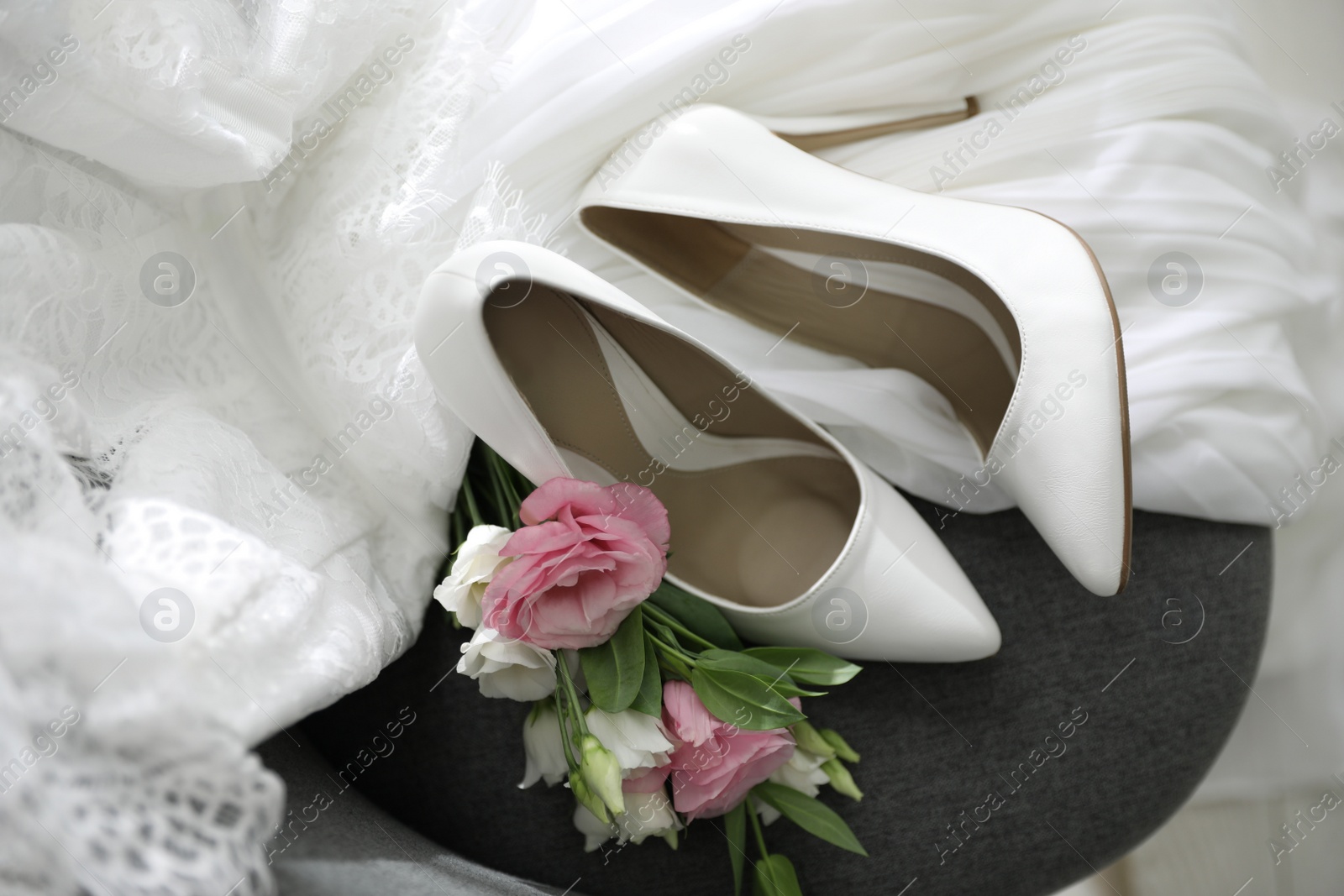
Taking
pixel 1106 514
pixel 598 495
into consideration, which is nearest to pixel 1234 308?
pixel 1106 514

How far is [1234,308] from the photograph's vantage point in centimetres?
81

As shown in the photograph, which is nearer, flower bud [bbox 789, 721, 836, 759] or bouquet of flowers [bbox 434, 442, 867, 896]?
bouquet of flowers [bbox 434, 442, 867, 896]

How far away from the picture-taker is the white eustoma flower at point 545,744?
713 mm

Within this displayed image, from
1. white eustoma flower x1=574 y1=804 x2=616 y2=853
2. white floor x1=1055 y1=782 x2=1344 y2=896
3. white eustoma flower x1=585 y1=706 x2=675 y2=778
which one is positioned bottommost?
white floor x1=1055 y1=782 x2=1344 y2=896

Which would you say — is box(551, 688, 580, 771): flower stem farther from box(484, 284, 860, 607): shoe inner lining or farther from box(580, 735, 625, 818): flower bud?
box(484, 284, 860, 607): shoe inner lining

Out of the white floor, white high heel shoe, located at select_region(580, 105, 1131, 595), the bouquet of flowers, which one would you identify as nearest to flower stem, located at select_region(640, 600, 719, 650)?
the bouquet of flowers

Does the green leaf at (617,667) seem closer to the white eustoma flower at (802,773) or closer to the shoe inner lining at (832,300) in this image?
the white eustoma flower at (802,773)

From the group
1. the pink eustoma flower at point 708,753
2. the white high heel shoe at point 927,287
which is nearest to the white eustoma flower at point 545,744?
the pink eustoma flower at point 708,753

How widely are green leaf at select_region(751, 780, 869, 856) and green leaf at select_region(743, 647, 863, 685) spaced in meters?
0.12

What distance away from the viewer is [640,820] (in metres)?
0.67

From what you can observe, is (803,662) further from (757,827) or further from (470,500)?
(470,500)

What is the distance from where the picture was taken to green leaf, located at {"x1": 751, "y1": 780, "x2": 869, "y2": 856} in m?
0.71

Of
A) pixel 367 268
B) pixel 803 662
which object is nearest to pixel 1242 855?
pixel 803 662

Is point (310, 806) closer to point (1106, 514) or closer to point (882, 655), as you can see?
point (882, 655)
